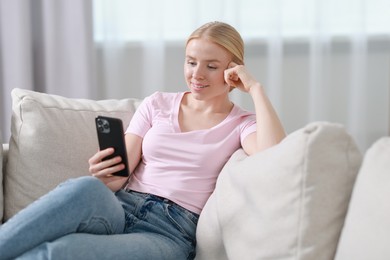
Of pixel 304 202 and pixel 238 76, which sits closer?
pixel 304 202

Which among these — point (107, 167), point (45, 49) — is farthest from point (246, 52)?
point (107, 167)

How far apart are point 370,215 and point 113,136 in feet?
2.58

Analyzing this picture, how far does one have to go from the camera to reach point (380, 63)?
3.25 metres

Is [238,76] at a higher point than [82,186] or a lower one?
higher

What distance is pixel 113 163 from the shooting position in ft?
5.90

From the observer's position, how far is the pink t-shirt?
1.82 metres

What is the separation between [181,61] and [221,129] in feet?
4.57

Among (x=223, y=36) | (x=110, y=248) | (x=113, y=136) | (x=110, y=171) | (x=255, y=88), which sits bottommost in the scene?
(x=110, y=248)

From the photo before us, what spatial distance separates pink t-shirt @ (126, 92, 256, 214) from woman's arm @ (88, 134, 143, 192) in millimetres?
24

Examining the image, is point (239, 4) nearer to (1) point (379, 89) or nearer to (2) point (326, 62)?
(2) point (326, 62)

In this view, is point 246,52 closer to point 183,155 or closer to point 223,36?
point 223,36

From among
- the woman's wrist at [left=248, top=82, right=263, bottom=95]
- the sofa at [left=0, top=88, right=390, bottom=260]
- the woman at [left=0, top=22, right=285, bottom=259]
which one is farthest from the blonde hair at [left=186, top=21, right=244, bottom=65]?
the sofa at [left=0, top=88, right=390, bottom=260]

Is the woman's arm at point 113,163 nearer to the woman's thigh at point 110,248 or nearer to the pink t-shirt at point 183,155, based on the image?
the pink t-shirt at point 183,155

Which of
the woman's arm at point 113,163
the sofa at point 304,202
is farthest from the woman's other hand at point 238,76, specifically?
the woman's arm at point 113,163
